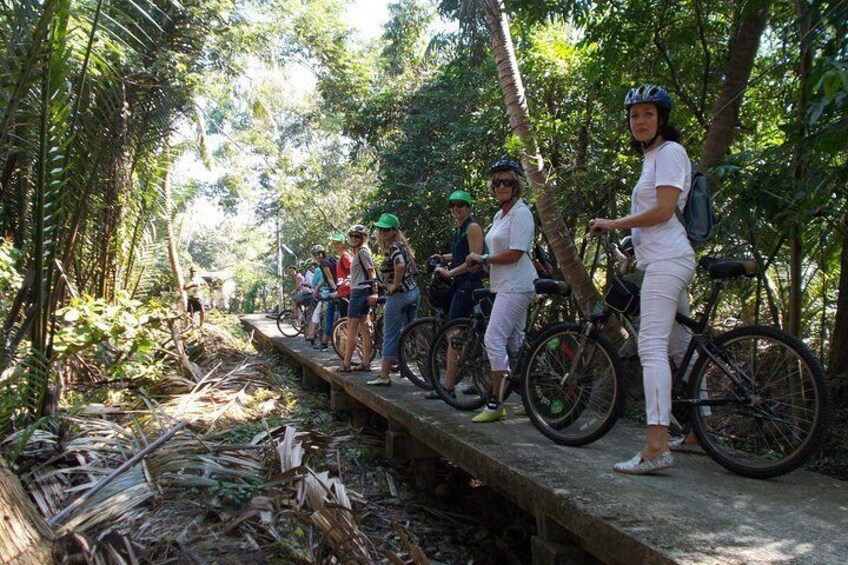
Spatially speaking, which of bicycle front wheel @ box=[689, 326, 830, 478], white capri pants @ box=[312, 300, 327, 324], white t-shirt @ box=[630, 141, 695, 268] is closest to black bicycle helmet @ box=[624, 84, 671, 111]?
white t-shirt @ box=[630, 141, 695, 268]

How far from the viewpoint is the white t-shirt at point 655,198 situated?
9.30 ft

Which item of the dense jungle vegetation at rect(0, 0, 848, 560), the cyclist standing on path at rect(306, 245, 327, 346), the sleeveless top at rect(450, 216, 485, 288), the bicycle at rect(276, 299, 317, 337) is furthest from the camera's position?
the bicycle at rect(276, 299, 317, 337)

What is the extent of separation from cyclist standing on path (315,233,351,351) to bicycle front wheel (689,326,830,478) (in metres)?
5.59

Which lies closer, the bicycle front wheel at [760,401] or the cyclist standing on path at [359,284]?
the bicycle front wheel at [760,401]

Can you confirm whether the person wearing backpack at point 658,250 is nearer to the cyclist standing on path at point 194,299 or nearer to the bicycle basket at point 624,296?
the bicycle basket at point 624,296

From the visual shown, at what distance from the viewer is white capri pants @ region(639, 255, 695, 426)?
281cm

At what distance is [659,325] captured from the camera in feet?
9.43

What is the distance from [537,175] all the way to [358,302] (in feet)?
7.24

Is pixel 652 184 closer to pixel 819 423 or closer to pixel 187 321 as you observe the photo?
pixel 819 423

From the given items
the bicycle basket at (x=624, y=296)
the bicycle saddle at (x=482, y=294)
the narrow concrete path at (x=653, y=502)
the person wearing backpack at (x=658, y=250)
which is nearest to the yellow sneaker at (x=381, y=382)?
the bicycle saddle at (x=482, y=294)

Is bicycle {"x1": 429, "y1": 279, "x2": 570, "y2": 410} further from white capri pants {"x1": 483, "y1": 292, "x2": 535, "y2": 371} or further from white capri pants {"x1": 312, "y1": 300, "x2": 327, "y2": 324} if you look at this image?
white capri pants {"x1": 312, "y1": 300, "x2": 327, "y2": 324}

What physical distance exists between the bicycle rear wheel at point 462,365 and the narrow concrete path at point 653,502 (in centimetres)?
61

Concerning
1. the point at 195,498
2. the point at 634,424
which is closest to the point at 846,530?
the point at 634,424

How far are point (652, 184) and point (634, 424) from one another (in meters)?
1.97
